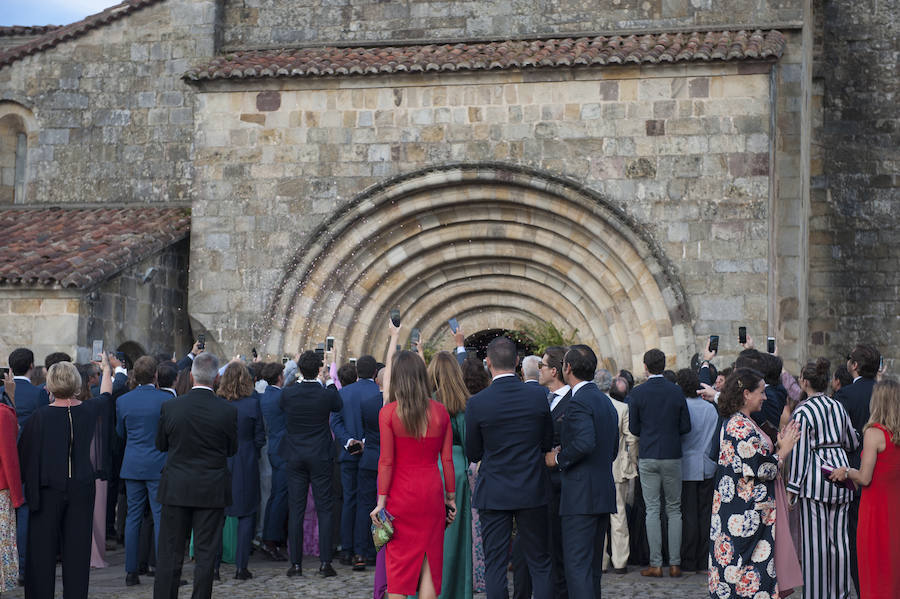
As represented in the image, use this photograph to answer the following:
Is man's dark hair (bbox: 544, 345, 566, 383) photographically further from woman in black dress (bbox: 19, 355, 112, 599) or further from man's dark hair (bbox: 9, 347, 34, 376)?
man's dark hair (bbox: 9, 347, 34, 376)

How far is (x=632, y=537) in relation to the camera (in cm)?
1036

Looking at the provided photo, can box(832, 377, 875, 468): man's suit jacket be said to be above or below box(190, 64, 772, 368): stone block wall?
below

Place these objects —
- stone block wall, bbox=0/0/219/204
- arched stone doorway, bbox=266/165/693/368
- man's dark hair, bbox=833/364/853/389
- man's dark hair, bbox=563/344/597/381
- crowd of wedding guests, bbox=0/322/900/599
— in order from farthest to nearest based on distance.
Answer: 1. stone block wall, bbox=0/0/219/204
2. arched stone doorway, bbox=266/165/693/368
3. man's dark hair, bbox=833/364/853/389
4. man's dark hair, bbox=563/344/597/381
5. crowd of wedding guests, bbox=0/322/900/599

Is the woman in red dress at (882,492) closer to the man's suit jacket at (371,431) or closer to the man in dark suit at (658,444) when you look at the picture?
the man in dark suit at (658,444)

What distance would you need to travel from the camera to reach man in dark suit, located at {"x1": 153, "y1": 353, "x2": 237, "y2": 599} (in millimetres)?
7438

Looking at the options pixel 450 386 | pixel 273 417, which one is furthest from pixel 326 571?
pixel 450 386

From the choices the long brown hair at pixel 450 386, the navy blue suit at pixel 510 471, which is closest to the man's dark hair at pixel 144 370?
the long brown hair at pixel 450 386

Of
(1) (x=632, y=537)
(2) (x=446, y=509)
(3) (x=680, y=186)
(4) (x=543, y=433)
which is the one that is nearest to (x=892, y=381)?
(4) (x=543, y=433)

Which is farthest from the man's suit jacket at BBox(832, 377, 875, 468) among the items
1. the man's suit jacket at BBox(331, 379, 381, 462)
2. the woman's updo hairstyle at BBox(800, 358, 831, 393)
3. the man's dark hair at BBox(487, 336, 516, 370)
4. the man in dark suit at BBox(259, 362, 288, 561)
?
the man in dark suit at BBox(259, 362, 288, 561)

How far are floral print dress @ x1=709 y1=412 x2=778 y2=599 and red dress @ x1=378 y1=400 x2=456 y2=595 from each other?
1730 mm

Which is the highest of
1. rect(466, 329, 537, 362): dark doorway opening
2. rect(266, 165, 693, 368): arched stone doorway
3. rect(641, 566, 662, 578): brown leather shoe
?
rect(266, 165, 693, 368): arched stone doorway

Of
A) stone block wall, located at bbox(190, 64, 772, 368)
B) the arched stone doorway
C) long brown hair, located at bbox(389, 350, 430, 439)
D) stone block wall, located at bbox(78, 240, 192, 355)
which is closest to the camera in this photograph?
long brown hair, located at bbox(389, 350, 430, 439)

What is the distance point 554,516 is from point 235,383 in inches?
121

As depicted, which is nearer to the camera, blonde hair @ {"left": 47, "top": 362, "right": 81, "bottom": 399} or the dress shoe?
blonde hair @ {"left": 47, "top": 362, "right": 81, "bottom": 399}
